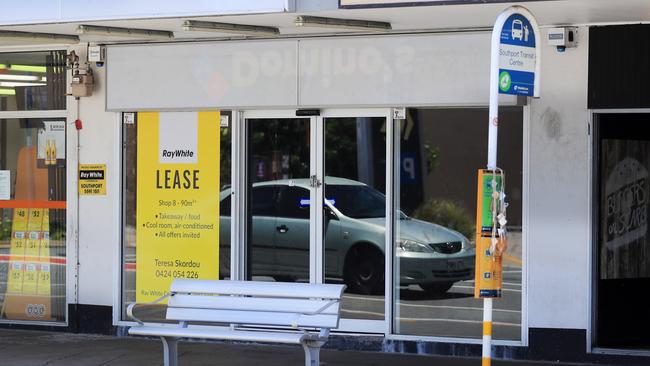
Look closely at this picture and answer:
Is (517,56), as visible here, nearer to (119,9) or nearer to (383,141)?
(383,141)

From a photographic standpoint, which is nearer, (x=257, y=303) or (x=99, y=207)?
(x=257, y=303)

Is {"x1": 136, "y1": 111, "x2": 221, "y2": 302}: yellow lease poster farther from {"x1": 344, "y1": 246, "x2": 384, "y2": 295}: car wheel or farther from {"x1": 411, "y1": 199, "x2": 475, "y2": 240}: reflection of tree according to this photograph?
{"x1": 411, "y1": 199, "x2": 475, "y2": 240}: reflection of tree

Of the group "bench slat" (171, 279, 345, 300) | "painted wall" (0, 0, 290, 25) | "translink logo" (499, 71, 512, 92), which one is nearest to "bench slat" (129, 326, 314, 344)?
"bench slat" (171, 279, 345, 300)

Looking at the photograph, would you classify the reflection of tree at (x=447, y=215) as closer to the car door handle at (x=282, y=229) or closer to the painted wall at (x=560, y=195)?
the painted wall at (x=560, y=195)

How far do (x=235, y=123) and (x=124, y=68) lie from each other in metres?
1.31

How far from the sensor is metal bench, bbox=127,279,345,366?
306 inches

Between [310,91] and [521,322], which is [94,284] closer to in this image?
[310,91]

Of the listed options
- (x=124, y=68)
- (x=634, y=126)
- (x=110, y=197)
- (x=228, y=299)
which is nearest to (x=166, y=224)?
(x=110, y=197)

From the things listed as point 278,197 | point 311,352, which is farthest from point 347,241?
point 311,352

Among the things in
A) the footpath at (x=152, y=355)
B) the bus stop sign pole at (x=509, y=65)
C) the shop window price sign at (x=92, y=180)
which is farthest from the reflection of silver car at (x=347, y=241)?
the bus stop sign pole at (x=509, y=65)

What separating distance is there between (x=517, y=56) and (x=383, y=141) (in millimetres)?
3161

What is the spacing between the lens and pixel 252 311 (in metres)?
8.22

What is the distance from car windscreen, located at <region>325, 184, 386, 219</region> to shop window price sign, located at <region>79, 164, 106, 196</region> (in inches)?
95.2

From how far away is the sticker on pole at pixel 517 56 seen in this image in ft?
21.8
